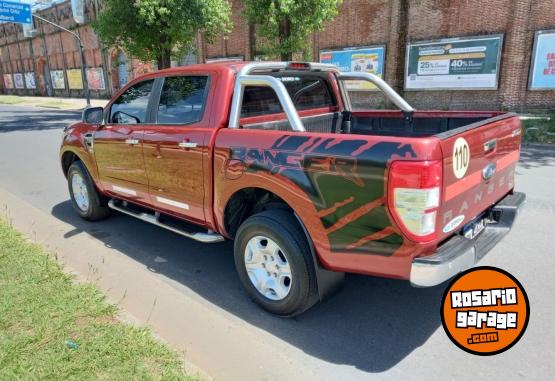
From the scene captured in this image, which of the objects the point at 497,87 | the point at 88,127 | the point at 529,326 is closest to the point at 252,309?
the point at 529,326

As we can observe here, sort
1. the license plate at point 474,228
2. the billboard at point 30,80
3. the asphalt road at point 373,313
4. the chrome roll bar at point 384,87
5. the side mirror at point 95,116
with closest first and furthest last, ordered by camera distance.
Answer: the asphalt road at point 373,313 → the license plate at point 474,228 → the chrome roll bar at point 384,87 → the side mirror at point 95,116 → the billboard at point 30,80

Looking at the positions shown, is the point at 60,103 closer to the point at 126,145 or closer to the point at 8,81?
the point at 8,81

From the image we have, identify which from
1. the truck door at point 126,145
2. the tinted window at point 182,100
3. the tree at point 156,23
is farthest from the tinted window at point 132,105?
the tree at point 156,23

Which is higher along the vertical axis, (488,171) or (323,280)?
(488,171)

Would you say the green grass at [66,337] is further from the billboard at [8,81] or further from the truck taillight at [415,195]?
the billboard at [8,81]

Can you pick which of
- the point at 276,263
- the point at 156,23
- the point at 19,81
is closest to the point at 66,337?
the point at 276,263

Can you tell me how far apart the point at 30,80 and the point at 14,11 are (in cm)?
2410

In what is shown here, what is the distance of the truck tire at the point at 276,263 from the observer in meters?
3.00

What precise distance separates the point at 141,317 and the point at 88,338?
0.48m

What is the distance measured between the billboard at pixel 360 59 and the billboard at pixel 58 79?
32904 millimetres

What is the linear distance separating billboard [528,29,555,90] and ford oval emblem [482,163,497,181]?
14.6 meters

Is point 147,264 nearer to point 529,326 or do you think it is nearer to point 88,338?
point 88,338

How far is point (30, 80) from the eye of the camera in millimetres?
49438

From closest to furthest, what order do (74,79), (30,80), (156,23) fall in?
(156,23), (74,79), (30,80)
